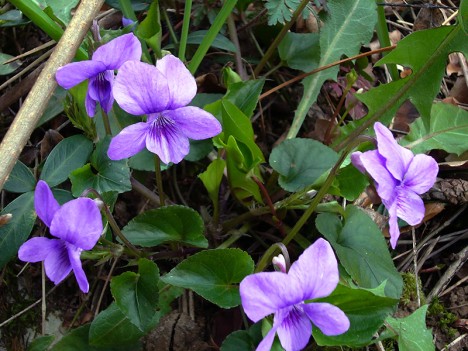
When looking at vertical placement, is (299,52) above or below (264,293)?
below

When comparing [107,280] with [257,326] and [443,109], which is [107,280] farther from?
[443,109]

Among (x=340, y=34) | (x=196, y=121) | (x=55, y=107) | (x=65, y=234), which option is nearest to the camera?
(x=65, y=234)

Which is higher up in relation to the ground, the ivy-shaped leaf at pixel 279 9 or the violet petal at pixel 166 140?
the violet petal at pixel 166 140

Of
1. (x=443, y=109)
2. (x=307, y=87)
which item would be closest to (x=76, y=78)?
(x=307, y=87)

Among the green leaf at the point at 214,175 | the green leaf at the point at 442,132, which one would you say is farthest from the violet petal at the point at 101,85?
the green leaf at the point at 442,132

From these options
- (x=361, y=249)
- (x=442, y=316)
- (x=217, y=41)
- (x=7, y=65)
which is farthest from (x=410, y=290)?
(x=7, y=65)

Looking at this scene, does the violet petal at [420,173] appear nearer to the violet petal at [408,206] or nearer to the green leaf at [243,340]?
the violet petal at [408,206]

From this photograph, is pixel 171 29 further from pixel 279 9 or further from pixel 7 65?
pixel 7 65
